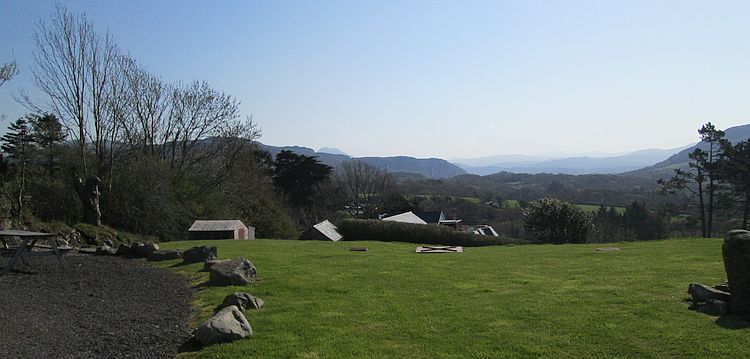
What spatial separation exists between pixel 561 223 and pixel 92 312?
30.7 metres

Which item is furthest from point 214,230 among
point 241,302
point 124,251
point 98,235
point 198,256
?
point 241,302

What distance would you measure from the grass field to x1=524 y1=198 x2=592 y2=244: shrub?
68.5 ft

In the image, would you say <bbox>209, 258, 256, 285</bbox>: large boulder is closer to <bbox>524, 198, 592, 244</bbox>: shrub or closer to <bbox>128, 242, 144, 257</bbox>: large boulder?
<bbox>128, 242, 144, 257</bbox>: large boulder

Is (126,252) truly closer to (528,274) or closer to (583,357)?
(528,274)

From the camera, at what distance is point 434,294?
959cm

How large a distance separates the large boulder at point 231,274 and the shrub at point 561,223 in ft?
87.8

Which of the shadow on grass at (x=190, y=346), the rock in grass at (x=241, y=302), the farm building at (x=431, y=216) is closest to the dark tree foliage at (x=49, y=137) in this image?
the rock in grass at (x=241, y=302)

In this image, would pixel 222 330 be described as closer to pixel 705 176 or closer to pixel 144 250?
pixel 144 250

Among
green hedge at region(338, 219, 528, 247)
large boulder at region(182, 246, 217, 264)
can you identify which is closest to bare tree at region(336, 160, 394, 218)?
green hedge at region(338, 219, 528, 247)

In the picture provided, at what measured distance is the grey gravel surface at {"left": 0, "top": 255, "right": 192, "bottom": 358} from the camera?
21.4 ft

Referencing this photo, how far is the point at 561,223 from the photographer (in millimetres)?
34531

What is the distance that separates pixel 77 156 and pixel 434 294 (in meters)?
28.4

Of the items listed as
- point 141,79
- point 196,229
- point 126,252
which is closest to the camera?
point 126,252

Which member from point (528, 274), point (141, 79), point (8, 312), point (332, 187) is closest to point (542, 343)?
point (528, 274)
